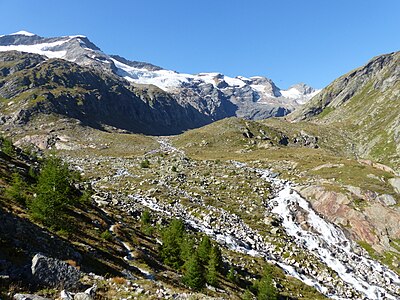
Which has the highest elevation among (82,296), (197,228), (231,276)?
(197,228)

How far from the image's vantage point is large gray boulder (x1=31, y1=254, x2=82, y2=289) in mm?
15141

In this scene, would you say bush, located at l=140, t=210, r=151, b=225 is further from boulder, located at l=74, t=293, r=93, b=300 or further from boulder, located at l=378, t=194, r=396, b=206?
boulder, located at l=378, t=194, r=396, b=206

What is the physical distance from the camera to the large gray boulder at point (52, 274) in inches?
596

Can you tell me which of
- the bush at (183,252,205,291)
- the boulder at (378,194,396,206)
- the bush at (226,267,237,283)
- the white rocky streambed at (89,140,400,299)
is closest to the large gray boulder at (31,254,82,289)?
the bush at (183,252,205,291)

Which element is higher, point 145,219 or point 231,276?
point 145,219

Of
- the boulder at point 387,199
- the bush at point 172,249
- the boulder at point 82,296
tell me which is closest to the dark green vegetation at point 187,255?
the bush at point 172,249

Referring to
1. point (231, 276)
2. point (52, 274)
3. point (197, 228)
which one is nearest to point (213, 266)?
point (231, 276)

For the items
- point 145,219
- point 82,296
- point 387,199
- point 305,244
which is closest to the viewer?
point 82,296

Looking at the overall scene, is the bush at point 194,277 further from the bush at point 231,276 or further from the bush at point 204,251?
the bush at point 204,251

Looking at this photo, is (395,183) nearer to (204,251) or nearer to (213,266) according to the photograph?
(204,251)

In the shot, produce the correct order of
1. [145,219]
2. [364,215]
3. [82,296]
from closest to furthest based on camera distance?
[82,296], [145,219], [364,215]

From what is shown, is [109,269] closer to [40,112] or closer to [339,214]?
[339,214]

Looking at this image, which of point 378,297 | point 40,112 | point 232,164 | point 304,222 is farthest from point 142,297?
point 40,112

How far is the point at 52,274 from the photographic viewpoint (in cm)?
1540
